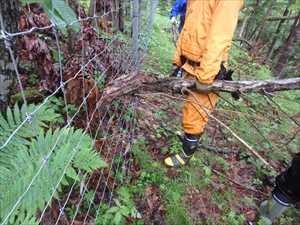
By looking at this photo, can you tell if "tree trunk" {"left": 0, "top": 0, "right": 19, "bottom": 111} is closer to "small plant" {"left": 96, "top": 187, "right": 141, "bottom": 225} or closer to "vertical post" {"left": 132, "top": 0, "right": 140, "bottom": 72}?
"small plant" {"left": 96, "top": 187, "right": 141, "bottom": 225}

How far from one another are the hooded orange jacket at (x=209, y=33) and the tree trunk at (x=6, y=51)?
1.80 metres

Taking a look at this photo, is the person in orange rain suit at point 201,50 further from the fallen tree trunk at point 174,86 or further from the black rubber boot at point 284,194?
the black rubber boot at point 284,194

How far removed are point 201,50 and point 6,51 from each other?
81.4 inches

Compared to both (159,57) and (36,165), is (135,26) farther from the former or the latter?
(159,57)

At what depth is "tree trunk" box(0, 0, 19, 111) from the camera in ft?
7.13

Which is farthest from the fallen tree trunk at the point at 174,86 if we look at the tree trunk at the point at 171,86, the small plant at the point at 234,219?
the small plant at the point at 234,219

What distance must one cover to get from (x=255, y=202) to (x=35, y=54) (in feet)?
9.96

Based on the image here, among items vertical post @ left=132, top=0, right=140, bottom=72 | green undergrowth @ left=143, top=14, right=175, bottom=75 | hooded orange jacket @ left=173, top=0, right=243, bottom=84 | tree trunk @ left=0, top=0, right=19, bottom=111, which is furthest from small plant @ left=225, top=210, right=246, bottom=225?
green undergrowth @ left=143, top=14, right=175, bottom=75

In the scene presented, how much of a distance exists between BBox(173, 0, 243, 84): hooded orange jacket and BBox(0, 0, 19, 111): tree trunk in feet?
5.90

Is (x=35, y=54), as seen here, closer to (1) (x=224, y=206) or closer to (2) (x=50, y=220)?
(2) (x=50, y=220)

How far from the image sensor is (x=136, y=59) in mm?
4223

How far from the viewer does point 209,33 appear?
10.6 ft

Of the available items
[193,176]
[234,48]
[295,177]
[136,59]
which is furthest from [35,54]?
[234,48]

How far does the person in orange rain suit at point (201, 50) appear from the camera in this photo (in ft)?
10.2
